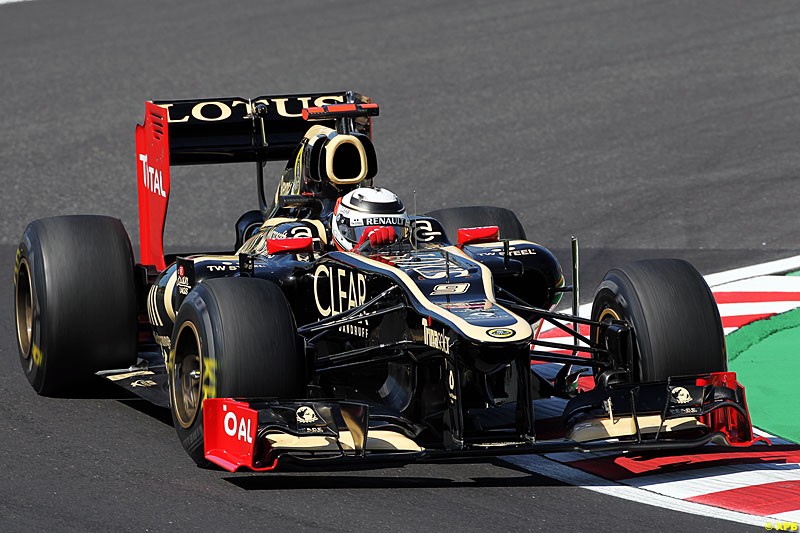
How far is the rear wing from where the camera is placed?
10414mm

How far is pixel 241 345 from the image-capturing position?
7598mm

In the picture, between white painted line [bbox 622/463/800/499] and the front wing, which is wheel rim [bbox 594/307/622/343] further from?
white painted line [bbox 622/463/800/499]

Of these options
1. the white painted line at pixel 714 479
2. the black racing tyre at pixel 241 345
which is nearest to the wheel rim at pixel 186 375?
the black racing tyre at pixel 241 345

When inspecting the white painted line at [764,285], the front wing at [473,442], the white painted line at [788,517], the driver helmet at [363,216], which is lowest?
the white painted line at [788,517]

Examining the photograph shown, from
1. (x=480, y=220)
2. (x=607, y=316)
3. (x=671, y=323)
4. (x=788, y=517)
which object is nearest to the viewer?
(x=788, y=517)

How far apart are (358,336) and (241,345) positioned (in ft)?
3.36

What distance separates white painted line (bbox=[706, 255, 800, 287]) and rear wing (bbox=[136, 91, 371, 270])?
341cm

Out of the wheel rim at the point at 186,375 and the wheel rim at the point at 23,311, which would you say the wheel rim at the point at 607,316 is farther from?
the wheel rim at the point at 23,311

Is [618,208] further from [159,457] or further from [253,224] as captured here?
[159,457]

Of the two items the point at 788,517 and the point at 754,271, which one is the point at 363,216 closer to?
the point at 788,517

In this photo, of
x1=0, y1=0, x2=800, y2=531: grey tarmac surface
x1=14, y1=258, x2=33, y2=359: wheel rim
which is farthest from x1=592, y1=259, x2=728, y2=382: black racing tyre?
x1=14, y1=258, x2=33, y2=359: wheel rim

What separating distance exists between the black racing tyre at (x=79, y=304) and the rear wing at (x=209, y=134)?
2.81ft

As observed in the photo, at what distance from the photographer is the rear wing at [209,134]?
10.4m

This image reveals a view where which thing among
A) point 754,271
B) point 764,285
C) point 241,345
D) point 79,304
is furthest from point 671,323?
point 754,271
